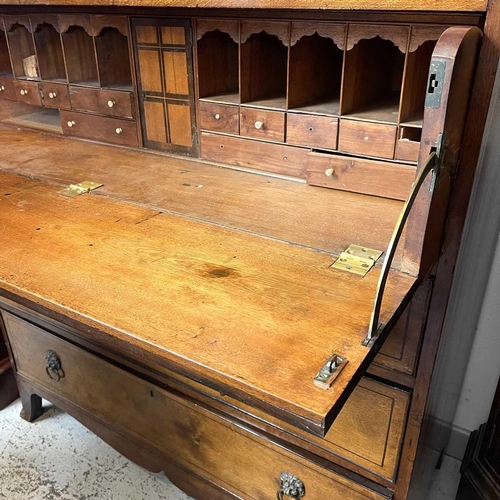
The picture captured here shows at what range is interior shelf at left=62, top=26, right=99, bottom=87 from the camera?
1.61m

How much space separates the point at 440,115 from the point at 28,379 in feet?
5.27

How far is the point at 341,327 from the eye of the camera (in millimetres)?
737

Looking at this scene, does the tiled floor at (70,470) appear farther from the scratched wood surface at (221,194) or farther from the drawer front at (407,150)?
the drawer front at (407,150)

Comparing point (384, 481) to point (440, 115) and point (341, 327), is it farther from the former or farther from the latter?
point (440, 115)

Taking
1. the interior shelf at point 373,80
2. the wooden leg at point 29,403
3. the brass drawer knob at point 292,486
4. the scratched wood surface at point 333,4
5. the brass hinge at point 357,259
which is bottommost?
the wooden leg at point 29,403

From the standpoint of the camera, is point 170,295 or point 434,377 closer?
point 170,295

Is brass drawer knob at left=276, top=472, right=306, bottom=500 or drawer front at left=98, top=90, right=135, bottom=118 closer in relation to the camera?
brass drawer knob at left=276, top=472, right=306, bottom=500

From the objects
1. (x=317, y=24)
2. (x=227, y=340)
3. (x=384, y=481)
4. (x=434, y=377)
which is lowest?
(x=384, y=481)

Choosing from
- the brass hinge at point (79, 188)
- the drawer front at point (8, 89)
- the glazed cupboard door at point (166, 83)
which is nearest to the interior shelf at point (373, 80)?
the glazed cupboard door at point (166, 83)

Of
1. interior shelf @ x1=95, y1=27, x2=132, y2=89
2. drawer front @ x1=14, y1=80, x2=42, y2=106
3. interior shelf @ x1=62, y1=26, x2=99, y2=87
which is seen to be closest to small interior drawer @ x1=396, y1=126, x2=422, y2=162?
interior shelf @ x1=95, y1=27, x2=132, y2=89

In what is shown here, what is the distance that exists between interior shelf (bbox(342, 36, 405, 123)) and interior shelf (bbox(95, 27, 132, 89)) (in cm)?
74

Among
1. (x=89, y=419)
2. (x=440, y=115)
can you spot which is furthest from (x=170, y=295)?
(x=89, y=419)

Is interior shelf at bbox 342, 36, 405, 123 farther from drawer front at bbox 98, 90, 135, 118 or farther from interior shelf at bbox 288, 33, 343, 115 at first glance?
drawer front at bbox 98, 90, 135, 118

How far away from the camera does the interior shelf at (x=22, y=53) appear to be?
5.72ft
